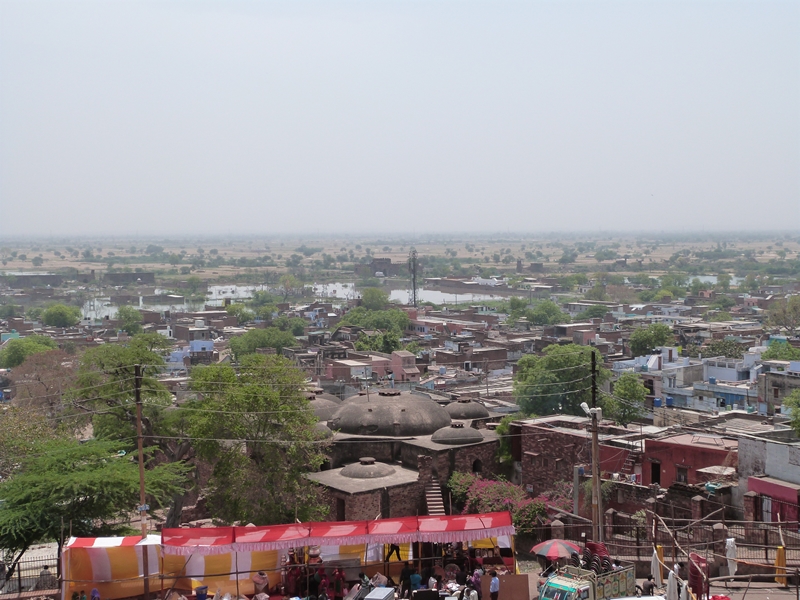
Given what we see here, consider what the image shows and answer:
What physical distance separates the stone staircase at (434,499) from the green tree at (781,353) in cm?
2893

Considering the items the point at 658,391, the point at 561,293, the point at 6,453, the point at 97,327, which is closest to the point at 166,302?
the point at 97,327

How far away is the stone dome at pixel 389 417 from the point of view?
2650cm

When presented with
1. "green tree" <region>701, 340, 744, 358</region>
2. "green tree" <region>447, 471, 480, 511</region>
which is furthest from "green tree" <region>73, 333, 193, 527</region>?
"green tree" <region>701, 340, 744, 358</region>

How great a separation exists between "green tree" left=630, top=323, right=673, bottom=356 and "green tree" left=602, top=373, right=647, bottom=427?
19972mm

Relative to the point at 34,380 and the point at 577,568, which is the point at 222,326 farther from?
the point at 577,568

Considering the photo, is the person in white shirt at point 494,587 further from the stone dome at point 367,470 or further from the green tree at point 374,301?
the green tree at point 374,301

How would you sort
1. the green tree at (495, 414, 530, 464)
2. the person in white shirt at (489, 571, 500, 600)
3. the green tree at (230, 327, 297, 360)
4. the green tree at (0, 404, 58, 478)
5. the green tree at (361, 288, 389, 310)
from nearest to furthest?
the person in white shirt at (489, 571, 500, 600), the green tree at (0, 404, 58, 478), the green tree at (495, 414, 530, 464), the green tree at (230, 327, 297, 360), the green tree at (361, 288, 389, 310)

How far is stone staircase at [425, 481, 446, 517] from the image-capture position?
75.8ft

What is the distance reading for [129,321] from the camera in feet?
251

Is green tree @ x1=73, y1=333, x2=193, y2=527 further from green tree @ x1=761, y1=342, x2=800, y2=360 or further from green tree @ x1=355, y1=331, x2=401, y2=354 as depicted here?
green tree @ x1=761, y1=342, x2=800, y2=360

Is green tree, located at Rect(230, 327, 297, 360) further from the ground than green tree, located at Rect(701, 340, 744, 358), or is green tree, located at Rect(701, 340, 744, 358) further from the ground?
green tree, located at Rect(701, 340, 744, 358)

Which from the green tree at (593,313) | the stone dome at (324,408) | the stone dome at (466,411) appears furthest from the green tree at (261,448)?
the green tree at (593,313)

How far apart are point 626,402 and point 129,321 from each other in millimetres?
52149

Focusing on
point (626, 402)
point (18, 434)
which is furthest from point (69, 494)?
point (626, 402)
